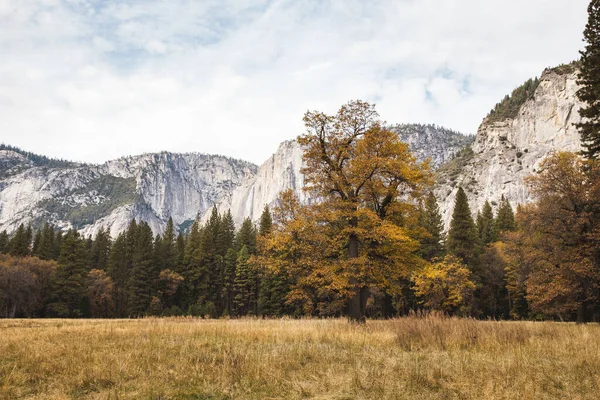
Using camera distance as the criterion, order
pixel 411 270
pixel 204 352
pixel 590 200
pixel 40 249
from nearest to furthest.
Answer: pixel 204 352, pixel 411 270, pixel 590 200, pixel 40 249

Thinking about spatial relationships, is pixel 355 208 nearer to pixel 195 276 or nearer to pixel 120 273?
pixel 195 276

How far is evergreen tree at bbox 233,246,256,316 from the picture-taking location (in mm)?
63688

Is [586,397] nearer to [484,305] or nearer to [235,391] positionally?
[235,391]

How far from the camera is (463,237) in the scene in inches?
1981

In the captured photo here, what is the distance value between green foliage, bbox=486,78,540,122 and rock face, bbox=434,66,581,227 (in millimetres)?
6796

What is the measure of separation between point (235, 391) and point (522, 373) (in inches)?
189

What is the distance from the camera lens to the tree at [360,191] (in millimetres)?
17755

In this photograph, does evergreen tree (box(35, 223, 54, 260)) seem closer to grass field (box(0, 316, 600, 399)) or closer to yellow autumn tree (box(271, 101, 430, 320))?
yellow autumn tree (box(271, 101, 430, 320))

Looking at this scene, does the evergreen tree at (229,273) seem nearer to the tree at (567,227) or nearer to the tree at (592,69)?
the tree at (567,227)

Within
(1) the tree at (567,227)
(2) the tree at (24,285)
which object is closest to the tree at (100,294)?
(2) the tree at (24,285)

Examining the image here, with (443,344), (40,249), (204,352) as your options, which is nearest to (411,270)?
(443,344)

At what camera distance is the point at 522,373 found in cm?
649

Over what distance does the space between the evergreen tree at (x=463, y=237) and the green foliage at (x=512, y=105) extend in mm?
132635

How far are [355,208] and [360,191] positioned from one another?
3.95 ft
